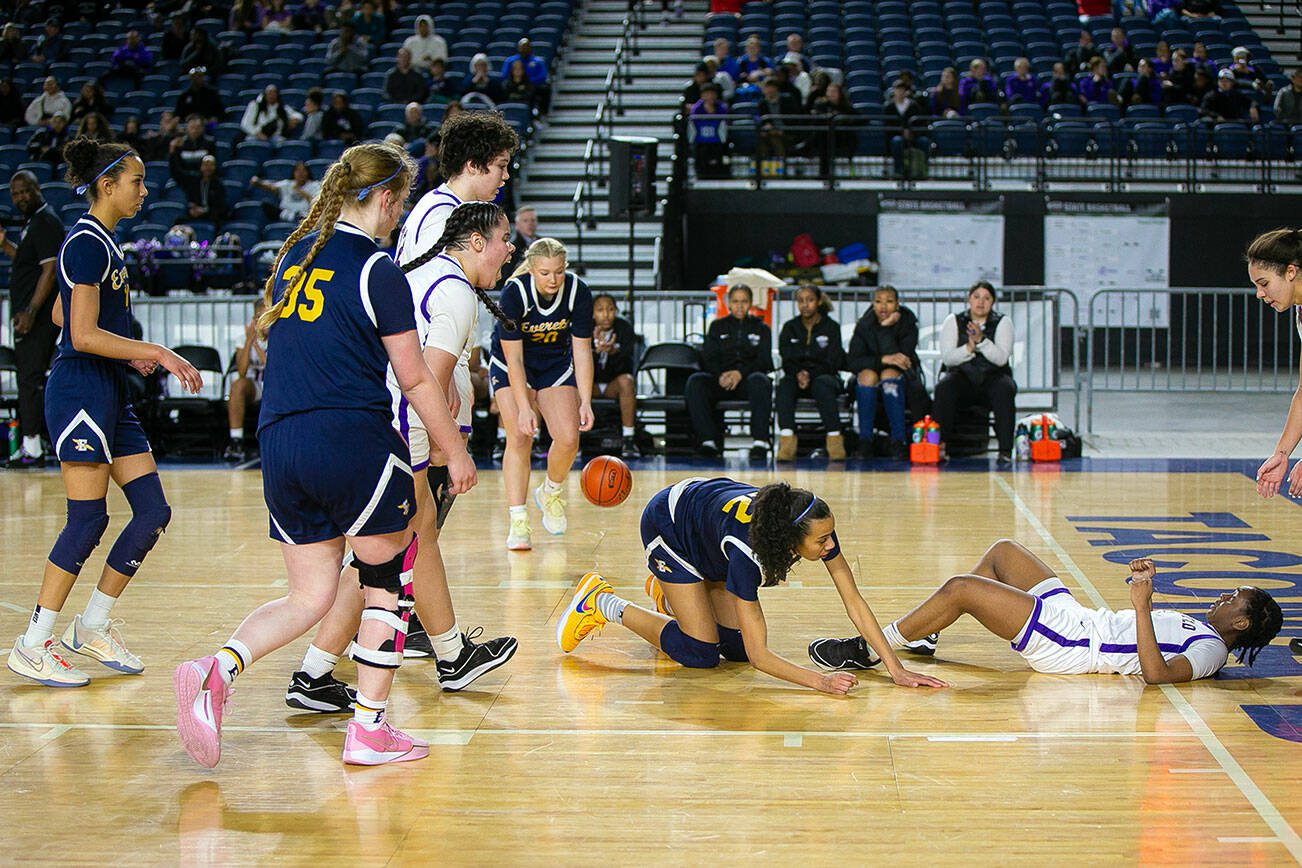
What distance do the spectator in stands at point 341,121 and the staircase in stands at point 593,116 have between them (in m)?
2.23

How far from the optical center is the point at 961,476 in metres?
10.9

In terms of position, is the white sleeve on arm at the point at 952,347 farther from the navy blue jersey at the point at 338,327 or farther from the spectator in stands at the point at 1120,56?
the spectator in stands at the point at 1120,56

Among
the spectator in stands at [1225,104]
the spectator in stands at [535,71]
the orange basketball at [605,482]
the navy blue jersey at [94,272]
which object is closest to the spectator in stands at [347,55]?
the spectator in stands at [535,71]

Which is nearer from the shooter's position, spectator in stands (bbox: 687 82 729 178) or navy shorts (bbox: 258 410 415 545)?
navy shorts (bbox: 258 410 415 545)

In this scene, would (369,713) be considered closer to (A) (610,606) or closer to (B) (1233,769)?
(A) (610,606)

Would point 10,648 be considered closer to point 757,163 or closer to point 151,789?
point 151,789

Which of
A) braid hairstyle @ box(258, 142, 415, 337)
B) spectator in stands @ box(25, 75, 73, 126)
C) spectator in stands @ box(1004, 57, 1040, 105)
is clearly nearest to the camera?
braid hairstyle @ box(258, 142, 415, 337)

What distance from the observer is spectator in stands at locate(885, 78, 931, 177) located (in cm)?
1817

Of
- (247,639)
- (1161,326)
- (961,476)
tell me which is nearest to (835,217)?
(1161,326)

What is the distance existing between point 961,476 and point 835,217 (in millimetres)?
8373

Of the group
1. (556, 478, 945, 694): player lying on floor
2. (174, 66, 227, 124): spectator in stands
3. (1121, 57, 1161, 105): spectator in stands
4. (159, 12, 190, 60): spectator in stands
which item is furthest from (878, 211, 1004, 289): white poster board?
(556, 478, 945, 694): player lying on floor

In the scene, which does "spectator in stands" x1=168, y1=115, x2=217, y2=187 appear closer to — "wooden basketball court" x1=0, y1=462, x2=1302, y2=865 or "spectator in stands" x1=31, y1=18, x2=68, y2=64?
"spectator in stands" x1=31, y1=18, x2=68, y2=64

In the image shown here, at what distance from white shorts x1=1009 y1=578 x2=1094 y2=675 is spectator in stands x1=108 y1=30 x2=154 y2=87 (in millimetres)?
18837

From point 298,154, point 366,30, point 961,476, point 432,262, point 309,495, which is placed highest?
point 366,30
